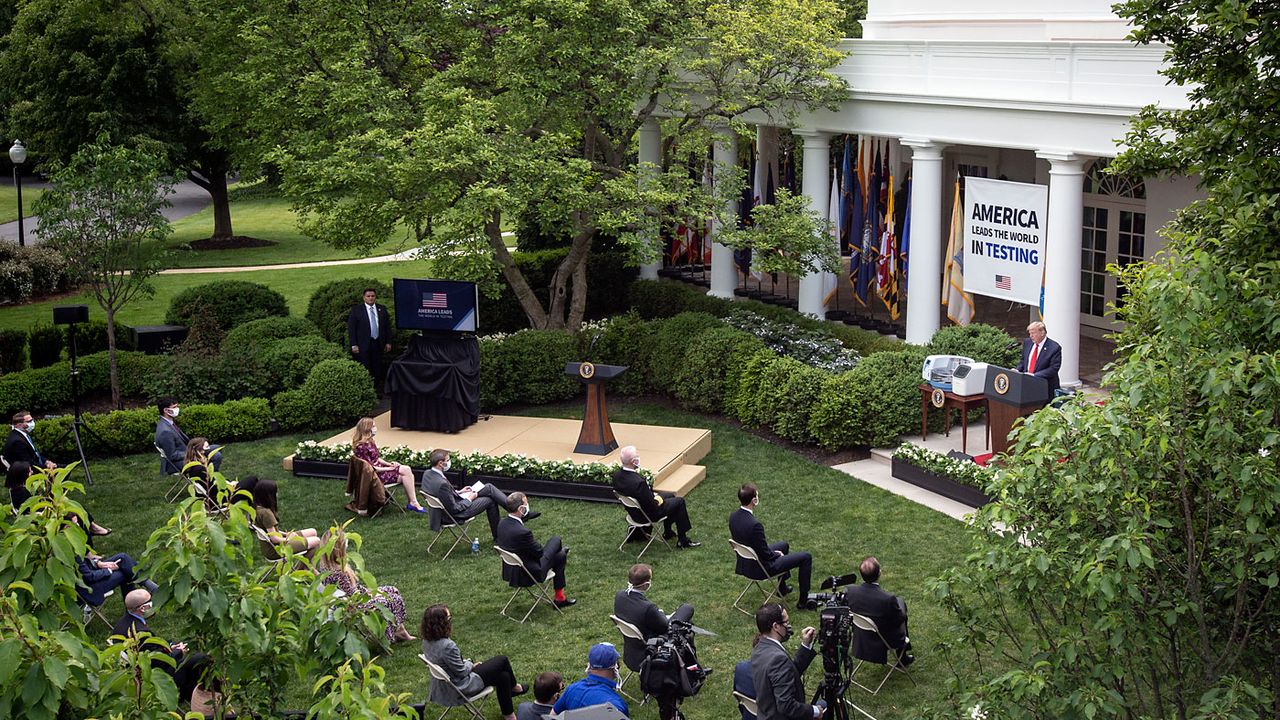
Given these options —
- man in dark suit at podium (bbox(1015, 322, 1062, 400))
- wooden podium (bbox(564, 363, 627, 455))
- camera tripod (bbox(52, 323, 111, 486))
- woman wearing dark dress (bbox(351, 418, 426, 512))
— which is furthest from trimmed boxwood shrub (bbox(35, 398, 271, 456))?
man in dark suit at podium (bbox(1015, 322, 1062, 400))

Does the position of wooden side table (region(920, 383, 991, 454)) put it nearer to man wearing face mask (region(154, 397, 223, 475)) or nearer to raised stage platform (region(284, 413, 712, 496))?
raised stage platform (region(284, 413, 712, 496))

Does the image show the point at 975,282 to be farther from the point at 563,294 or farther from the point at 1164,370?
the point at 1164,370

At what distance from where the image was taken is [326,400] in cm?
2095

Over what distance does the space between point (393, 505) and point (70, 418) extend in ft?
18.9

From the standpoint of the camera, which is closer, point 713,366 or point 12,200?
point 713,366

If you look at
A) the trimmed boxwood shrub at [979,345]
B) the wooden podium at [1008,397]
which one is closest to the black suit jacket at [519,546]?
the wooden podium at [1008,397]

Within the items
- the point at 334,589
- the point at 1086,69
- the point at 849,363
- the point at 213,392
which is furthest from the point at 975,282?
the point at 334,589

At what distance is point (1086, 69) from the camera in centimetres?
1922

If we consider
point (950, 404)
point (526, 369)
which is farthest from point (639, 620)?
point (526, 369)

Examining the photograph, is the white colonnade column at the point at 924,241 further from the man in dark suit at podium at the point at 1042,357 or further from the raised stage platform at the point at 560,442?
the man in dark suit at podium at the point at 1042,357

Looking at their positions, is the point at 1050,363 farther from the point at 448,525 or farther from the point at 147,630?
the point at 147,630

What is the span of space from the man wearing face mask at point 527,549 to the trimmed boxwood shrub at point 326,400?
7.59 m

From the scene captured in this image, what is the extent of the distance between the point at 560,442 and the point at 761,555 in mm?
6636

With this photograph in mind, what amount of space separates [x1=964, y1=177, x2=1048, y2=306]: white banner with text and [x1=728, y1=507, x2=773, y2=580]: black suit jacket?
30.1 ft
